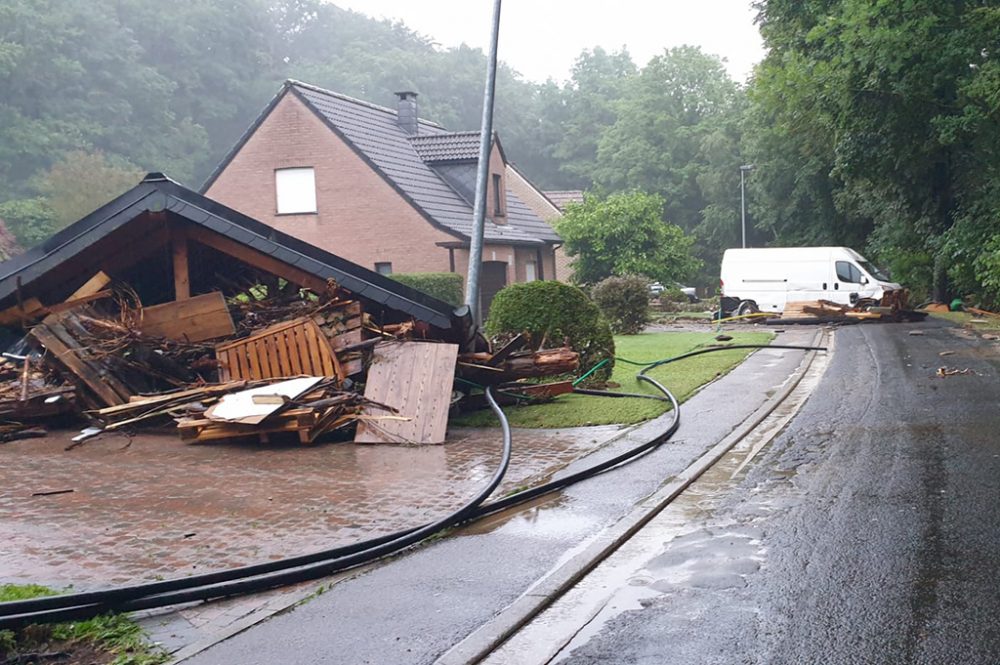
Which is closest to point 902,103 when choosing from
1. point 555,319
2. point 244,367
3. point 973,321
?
point 973,321

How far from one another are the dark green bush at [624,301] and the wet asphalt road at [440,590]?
1853cm

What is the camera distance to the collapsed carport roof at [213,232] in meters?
12.6

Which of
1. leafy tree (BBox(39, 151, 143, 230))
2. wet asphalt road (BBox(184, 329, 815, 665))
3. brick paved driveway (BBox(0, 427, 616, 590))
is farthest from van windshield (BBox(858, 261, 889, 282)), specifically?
leafy tree (BBox(39, 151, 143, 230))

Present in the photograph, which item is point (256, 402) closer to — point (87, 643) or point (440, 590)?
point (440, 590)

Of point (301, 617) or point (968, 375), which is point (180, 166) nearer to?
point (968, 375)

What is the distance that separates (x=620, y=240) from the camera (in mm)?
36406

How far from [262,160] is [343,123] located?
3125mm

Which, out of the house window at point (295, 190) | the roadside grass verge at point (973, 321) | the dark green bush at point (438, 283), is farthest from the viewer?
the house window at point (295, 190)

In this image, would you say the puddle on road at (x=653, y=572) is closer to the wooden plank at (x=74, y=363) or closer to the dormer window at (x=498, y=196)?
the wooden plank at (x=74, y=363)

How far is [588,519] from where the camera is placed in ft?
25.8

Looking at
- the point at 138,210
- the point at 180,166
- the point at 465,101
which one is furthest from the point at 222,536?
the point at 465,101

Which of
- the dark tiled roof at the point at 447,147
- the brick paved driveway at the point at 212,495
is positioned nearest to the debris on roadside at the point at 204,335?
the brick paved driveway at the point at 212,495

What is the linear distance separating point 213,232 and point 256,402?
2.88 metres

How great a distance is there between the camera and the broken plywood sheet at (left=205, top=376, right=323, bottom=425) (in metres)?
11.1
